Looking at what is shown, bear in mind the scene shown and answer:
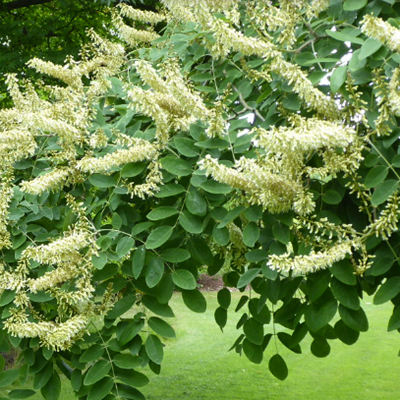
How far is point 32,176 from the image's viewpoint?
190cm

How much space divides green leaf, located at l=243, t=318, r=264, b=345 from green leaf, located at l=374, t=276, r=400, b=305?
56 centimetres

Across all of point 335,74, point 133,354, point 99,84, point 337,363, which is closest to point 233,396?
point 337,363

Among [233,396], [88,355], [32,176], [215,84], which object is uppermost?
[215,84]

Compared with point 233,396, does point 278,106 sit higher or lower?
higher

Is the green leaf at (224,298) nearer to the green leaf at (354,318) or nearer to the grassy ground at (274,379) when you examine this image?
the green leaf at (354,318)

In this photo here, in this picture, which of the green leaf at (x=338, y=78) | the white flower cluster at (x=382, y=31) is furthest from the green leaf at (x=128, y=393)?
the white flower cluster at (x=382, y=31)

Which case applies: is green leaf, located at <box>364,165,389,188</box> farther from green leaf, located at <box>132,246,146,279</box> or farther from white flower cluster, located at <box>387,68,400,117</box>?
green leaf, located at <box>132,246,146,279</box>

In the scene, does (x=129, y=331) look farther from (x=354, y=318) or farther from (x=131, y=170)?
(x=354, y=318)

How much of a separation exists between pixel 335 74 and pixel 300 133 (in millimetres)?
228

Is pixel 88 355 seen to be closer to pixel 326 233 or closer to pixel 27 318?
pixel 27 318

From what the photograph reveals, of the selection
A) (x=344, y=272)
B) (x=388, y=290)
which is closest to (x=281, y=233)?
(x=344, y=272)

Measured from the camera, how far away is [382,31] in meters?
1.15

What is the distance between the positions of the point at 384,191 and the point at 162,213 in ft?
1.90

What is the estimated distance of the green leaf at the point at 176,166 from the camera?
4.86 ft
